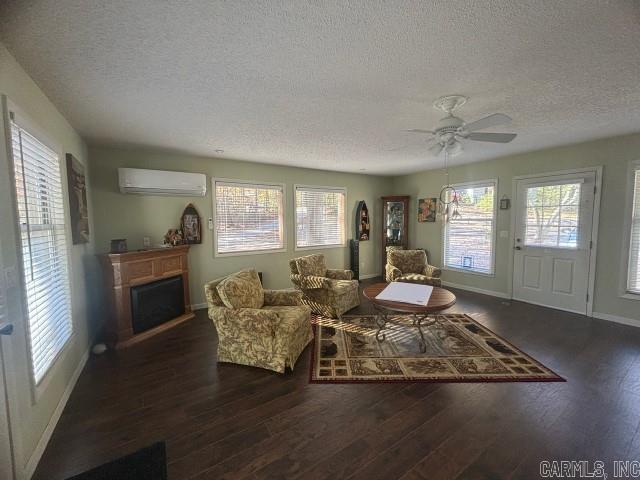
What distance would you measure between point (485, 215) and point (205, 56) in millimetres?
5054

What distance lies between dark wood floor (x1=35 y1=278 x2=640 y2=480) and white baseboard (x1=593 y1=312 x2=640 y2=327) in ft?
3.58

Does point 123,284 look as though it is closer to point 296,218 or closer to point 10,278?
point 10,278

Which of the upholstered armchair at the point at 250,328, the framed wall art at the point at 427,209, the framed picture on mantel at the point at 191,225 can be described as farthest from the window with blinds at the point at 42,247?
the framed wall art at the point at 427,209

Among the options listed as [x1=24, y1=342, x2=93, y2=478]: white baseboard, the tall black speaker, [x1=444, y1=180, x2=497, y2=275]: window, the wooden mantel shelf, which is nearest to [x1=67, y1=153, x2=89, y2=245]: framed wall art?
the wooden mantel shelf

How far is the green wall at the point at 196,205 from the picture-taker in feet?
12.1

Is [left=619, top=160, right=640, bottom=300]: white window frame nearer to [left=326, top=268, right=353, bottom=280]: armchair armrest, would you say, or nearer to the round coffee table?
the round coffee table

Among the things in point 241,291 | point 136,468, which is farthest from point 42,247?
point 136,468

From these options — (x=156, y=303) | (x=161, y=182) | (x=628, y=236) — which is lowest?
(x=156, y=303)

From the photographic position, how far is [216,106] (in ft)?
7.93

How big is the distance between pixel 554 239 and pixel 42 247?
605cm

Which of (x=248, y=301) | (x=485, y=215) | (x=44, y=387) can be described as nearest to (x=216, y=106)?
(x=248, y=301)

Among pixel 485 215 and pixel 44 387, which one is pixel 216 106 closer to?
pixel 44 387

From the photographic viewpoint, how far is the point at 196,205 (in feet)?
14.0

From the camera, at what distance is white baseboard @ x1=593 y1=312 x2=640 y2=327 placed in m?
3.45
